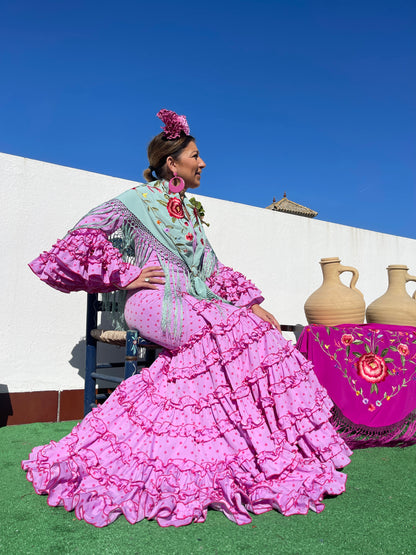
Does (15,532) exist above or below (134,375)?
below

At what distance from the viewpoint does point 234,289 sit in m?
2.09

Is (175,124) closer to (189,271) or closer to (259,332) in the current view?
(189,271)

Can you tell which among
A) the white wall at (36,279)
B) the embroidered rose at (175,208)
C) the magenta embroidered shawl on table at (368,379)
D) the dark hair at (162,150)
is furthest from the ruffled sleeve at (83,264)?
the magenta embroidered shawl on table at (368,379)

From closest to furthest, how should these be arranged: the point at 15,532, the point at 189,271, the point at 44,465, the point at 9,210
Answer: the point at 15,532, the point at 44,465, the point at 189,271, the point at 9,210

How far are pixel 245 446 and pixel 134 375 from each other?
0.51m

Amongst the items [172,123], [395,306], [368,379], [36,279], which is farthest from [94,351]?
[395,306]

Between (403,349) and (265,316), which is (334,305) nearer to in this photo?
(403,349)

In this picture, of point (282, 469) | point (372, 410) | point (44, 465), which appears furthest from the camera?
point (372, 410)

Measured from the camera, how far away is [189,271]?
6.27 feet

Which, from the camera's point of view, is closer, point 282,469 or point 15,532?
point 15,532

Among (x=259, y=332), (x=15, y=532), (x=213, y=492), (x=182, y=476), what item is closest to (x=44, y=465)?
(x=15, y=532)

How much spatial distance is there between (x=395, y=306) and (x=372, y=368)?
637 mm

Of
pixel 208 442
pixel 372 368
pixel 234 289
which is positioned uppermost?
pixel 234 289

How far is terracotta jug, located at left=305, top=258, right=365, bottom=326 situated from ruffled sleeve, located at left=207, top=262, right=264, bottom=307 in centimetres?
71
